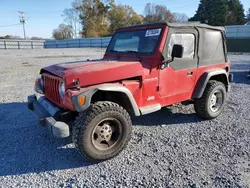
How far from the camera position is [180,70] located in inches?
151

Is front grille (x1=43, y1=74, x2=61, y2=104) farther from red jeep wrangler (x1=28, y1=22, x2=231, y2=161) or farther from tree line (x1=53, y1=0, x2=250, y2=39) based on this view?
tree line (x1=53, y1=0, x2=250, y2=39)

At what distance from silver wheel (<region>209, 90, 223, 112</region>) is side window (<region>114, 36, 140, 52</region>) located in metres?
2.03

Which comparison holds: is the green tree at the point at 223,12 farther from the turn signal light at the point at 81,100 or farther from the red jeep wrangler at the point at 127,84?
the turn signal light at the point at 81,100

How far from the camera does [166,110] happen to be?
5.04 m

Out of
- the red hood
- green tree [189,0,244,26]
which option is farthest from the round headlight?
green tree [189,0,244,26]

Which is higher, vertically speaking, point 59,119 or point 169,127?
point 59,119

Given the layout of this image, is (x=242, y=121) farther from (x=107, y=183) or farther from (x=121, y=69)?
(x=107, y=183)

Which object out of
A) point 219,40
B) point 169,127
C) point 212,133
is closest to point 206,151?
point 212,133

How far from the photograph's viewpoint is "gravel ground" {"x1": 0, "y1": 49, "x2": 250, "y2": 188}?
8.71 feet

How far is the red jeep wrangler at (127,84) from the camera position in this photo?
2924 millimetres

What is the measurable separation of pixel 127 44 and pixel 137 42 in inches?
11.1

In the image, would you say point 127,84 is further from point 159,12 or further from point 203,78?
point 159,12

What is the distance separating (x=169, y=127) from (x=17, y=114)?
11.0 feet

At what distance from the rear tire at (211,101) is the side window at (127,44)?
1.71 meters
